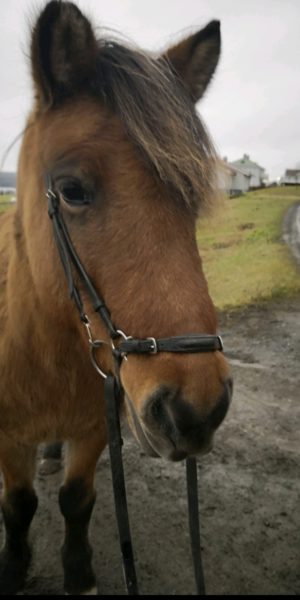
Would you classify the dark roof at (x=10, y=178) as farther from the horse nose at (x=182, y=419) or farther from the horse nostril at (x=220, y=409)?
the horse nostril at (x=220, y=409)

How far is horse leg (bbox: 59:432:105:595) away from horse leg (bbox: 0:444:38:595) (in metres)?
0.27

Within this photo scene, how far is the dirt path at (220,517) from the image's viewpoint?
133 inches

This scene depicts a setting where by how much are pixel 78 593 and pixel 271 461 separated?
2475 mm

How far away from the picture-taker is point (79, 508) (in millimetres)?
3383

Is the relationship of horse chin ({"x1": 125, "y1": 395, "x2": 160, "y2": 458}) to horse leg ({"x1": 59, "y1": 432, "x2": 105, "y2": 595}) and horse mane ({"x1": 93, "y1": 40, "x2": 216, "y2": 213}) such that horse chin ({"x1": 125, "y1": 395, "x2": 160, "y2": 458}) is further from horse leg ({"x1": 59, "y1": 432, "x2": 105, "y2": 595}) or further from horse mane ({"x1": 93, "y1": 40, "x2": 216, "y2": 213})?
horse leg ({"x1": 59, "y1": 432, "x2": 105, "y2": 595})

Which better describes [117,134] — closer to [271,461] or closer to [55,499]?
[55,499]

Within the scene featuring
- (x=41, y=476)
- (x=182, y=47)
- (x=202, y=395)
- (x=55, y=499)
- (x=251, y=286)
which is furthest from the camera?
(x=251, y=286)

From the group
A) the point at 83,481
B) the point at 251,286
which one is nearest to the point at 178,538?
the point at 83,481

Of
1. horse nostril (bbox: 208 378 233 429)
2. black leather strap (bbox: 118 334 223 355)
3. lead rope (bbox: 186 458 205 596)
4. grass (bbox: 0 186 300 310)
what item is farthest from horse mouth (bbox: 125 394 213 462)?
grass (bbox: 0 186 300 310)

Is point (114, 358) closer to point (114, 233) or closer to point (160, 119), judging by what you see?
point (114, 233)

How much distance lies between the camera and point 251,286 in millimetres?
11961

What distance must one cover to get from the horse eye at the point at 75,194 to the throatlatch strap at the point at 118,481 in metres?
0.85

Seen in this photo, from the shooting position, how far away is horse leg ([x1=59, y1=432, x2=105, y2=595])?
3256mm

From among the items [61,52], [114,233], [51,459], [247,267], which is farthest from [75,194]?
[247,267]
